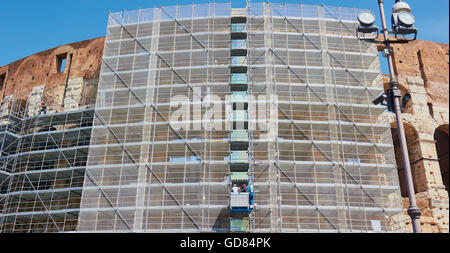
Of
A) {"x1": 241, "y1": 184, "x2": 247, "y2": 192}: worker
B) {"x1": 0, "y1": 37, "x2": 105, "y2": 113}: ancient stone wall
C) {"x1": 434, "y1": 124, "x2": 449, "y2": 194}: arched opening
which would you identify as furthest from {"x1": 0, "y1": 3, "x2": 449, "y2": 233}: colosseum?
{"x1": 434, "y1": 124, "x2": 449, "y2": 194}: arched opening

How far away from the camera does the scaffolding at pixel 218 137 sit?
48.0ft

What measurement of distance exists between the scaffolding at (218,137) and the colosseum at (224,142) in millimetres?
51

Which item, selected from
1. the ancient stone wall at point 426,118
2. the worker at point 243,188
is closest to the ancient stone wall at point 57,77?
the worker at point 243,188

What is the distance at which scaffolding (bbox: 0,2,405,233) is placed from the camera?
14625 millimetres

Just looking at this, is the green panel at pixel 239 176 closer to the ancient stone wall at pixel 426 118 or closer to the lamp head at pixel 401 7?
the ancient stone wall at pixel 426 118

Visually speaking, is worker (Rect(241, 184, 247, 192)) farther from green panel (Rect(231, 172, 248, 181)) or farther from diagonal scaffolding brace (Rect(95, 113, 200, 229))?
diagonal scaffolding brace (Rect(95, 113, 200, 229))

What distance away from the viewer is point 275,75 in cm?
1669

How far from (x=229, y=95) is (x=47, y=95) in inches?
456

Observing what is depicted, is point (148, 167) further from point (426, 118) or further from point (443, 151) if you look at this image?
point (443, 151)

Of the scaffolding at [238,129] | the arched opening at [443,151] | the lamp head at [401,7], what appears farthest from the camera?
the arched opening at [443,151]

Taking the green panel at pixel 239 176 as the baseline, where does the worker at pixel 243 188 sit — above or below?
below

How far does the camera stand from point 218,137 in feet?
52.2

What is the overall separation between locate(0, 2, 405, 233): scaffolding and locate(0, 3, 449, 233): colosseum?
0.17ft
